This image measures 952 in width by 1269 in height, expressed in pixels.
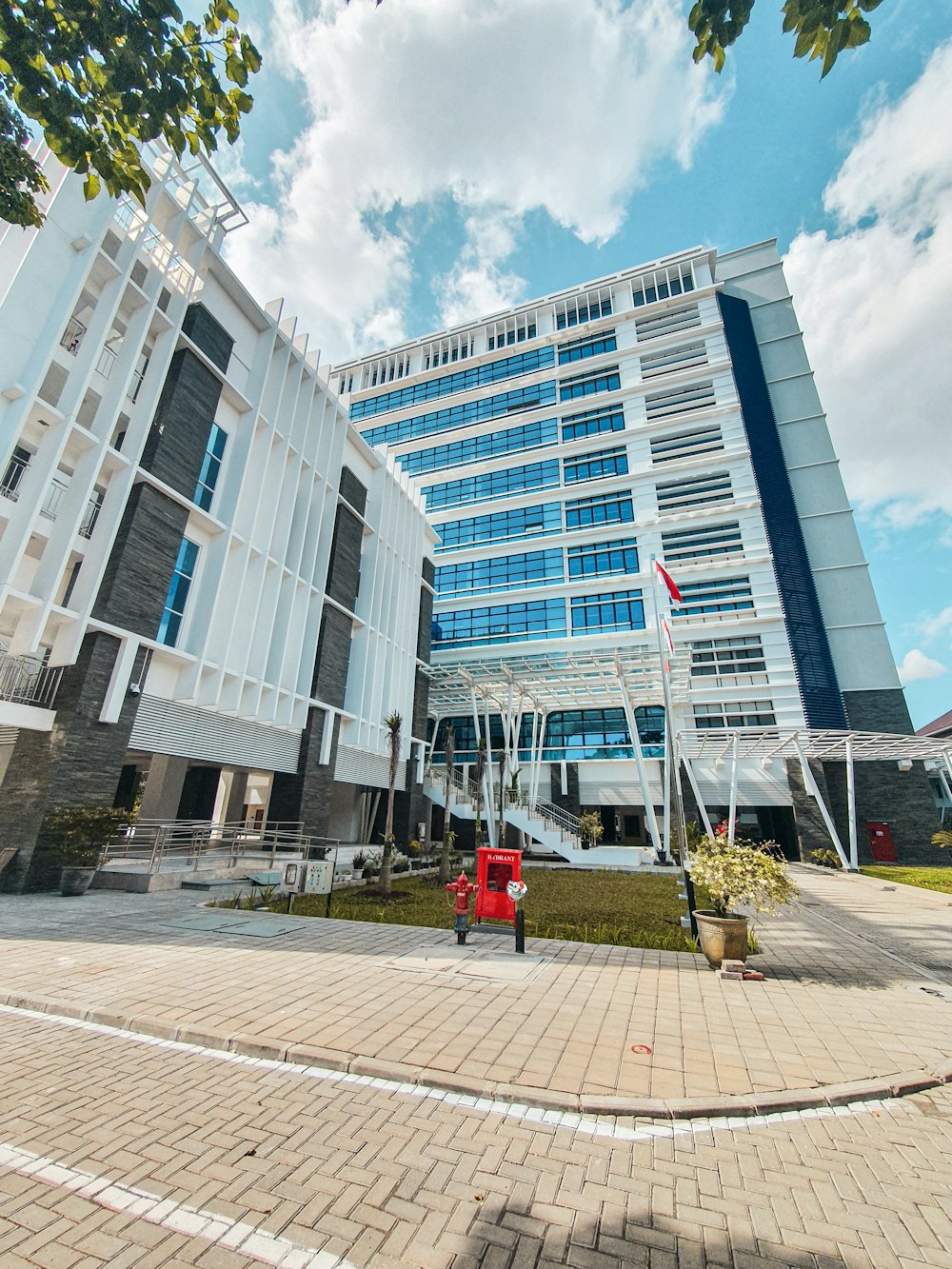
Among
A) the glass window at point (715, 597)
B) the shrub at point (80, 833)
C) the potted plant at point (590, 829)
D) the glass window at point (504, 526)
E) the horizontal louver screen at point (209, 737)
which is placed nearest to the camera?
the shrub at point (80, 833)

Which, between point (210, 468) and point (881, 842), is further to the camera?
point (881, 842)

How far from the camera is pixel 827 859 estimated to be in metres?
29.2

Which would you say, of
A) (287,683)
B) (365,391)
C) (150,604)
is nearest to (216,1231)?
(150,604)

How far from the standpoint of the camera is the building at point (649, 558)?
3322cm

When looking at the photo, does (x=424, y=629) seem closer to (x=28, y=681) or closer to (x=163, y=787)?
(x=163, y=787)

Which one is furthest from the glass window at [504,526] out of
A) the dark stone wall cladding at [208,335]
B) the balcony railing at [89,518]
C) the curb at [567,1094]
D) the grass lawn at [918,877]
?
the curb at [567,1094]

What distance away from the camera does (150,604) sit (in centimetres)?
1708

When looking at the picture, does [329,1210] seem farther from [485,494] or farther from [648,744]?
[485,494]

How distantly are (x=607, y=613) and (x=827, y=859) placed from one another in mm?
19669

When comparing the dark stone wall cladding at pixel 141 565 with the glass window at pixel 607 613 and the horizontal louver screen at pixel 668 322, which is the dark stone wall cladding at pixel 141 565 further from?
the horizontal louver screen at pixel 668 322

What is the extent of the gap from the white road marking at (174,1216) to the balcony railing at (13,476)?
16108mm

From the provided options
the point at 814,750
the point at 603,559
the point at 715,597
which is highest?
the point at 603,559

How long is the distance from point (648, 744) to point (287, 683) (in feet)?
78.0

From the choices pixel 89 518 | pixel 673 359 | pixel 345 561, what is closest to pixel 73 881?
pixel 89 518
